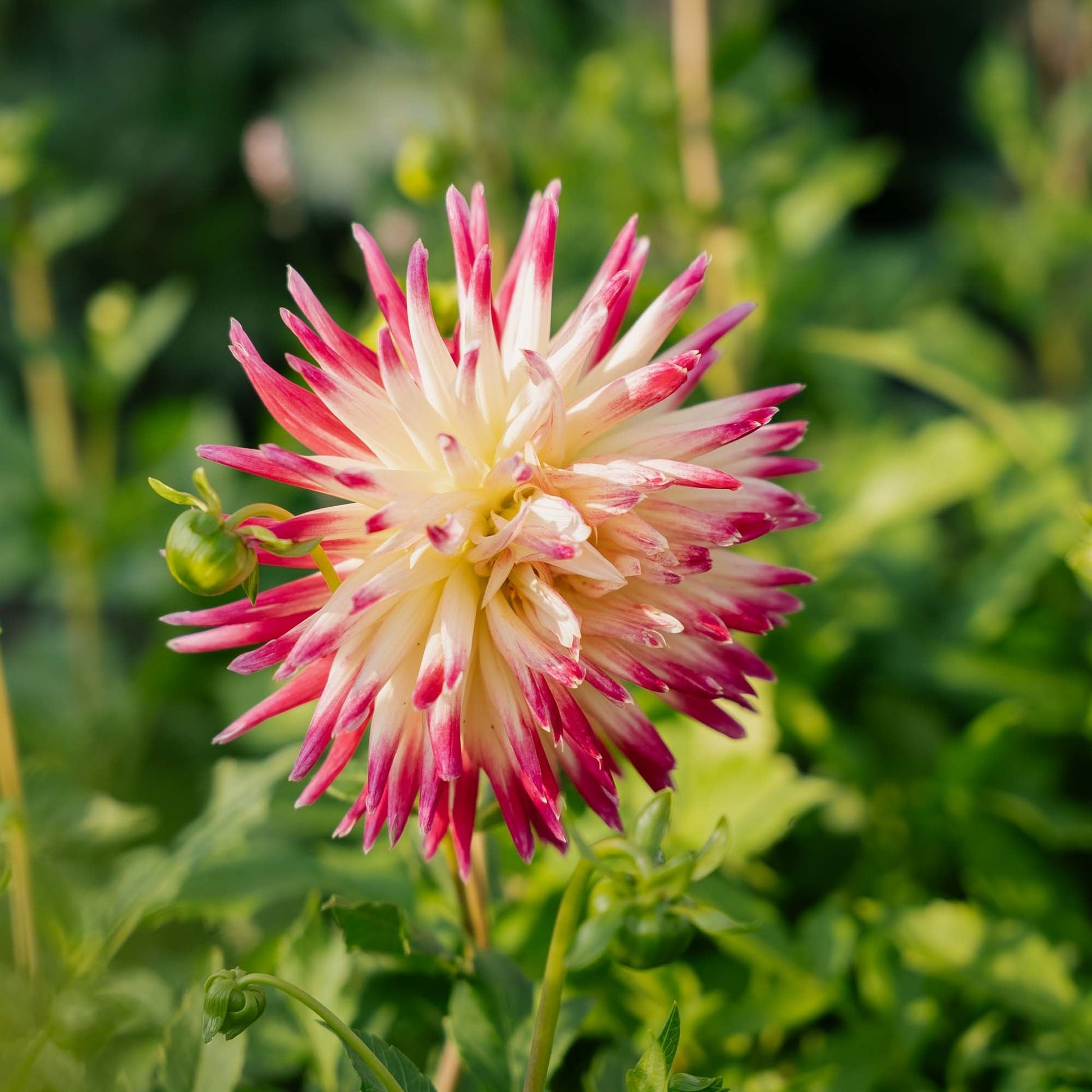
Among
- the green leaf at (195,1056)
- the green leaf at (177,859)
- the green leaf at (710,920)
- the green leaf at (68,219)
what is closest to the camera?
the green leaf at (710,920)

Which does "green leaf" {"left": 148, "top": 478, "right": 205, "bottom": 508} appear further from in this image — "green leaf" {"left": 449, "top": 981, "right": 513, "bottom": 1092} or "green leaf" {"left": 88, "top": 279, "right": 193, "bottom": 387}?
"green leaf" {"left": 88, "top": 279, "right": 193, "bottom": 387}

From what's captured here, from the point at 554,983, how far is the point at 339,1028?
12 centimetres

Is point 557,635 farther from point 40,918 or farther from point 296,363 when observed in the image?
point 40,918

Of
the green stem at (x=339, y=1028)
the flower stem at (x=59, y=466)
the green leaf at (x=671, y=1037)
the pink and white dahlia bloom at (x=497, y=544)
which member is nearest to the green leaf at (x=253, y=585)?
the pink and white dahlia bloom at (x=497, y=544)

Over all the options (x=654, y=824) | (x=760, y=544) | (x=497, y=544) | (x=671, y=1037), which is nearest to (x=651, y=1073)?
(x=671, y=1037)

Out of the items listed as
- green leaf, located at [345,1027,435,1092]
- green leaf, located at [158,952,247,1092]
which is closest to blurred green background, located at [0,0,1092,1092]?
green leaf, located at [158,952,247,1092]

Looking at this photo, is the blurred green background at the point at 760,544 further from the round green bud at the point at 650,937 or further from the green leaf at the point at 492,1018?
the round green bud at the point at 650,937

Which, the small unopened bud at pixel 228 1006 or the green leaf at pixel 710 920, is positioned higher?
the green leaf at pixel 710 920

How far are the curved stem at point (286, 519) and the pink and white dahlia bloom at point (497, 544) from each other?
0.04ft

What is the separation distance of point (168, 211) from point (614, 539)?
2.34m

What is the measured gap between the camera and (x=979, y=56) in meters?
2.79

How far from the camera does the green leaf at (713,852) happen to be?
0.55 metres

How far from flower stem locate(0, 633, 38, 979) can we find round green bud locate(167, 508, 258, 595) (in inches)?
10.9

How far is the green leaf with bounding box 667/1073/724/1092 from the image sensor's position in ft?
1.84
